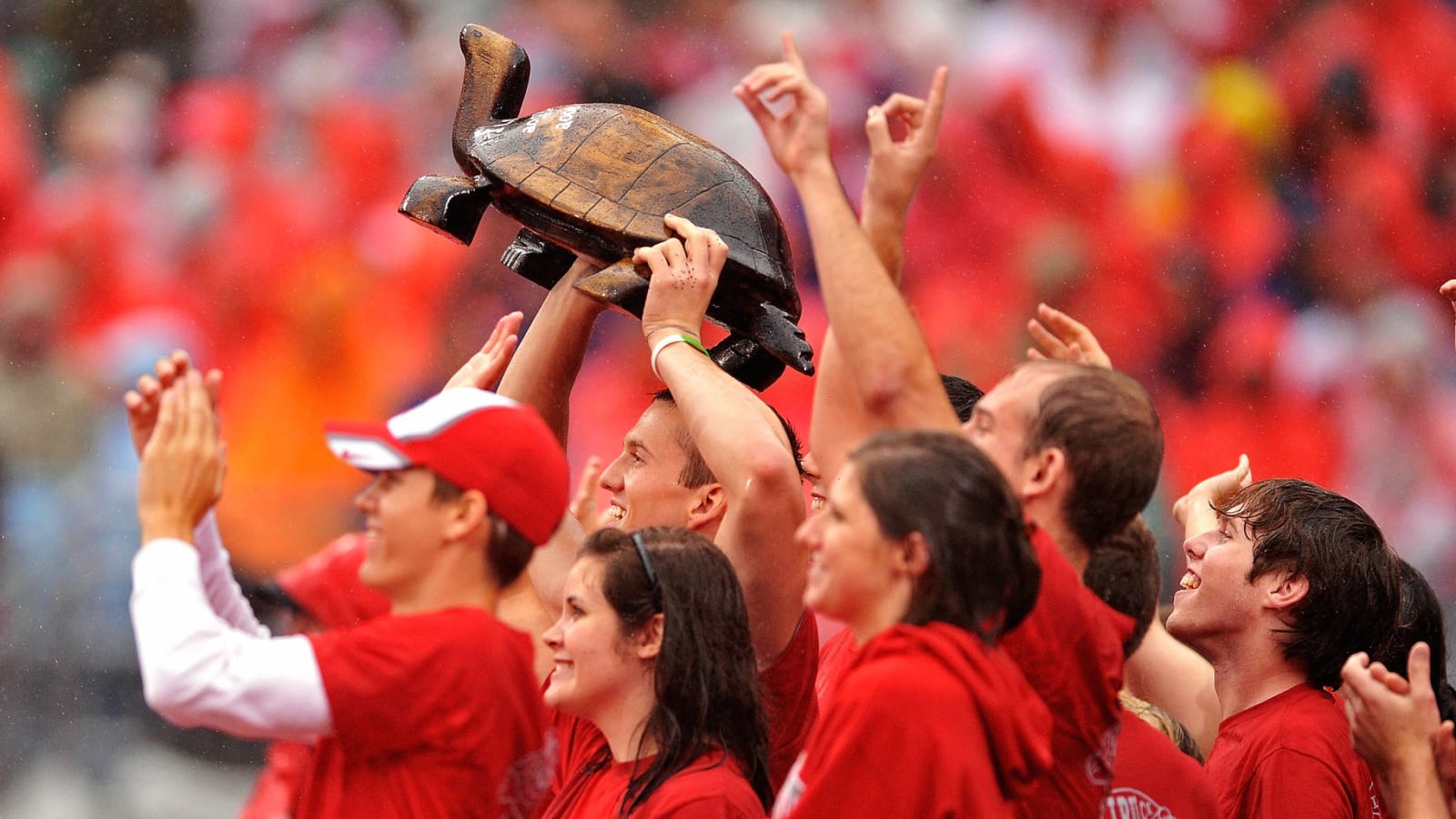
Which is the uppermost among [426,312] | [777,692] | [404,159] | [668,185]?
[668,185]

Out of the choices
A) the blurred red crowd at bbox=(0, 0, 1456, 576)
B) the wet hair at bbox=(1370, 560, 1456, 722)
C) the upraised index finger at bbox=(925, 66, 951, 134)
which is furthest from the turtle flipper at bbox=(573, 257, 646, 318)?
the blurred red crowd at bbox=(0, 0, 1456, 576)

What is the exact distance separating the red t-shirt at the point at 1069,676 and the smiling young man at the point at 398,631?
577 millimetres

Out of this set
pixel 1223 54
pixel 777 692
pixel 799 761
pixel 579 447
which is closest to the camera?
pixel 799 761

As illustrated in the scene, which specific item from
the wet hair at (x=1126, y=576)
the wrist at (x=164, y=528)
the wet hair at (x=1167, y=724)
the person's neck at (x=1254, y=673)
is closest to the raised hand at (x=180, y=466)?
the wrist at (x=164, y=528)

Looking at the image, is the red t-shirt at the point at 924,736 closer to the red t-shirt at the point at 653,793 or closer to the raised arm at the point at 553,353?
the red t-shirt at the point at 653,793

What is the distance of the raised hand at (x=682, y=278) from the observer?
2.40m

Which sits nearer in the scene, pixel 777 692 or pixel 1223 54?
pixel 777 692

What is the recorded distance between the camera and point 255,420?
6.15m

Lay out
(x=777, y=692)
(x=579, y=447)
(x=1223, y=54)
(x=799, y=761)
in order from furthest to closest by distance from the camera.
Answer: (x=1223, y=54), (x=579, y=447), (x=777, y=692), (x=799, y=761)

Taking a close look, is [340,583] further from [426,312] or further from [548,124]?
[426,312]

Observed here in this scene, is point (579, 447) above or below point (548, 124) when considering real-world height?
below

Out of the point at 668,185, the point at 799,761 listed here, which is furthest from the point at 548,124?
the point at 799,761

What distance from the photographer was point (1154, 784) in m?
2.30

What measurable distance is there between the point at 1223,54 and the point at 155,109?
4.26 metres
